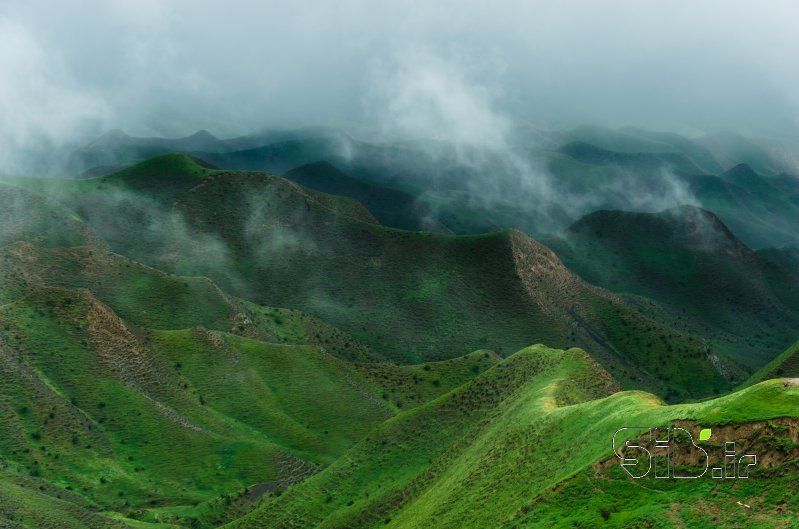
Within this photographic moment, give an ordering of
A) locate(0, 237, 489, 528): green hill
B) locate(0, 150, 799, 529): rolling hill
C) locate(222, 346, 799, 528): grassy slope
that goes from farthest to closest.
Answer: locate(0, 237, 489, 528): green hill
locate(222, 346, 799, 528): grassy slope
locate(0, 150, 799, 529): rolling hill

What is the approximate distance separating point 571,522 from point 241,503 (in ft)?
270

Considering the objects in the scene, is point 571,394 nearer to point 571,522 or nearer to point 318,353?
point 571,522

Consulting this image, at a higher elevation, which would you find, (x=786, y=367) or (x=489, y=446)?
(x=489, y=446)

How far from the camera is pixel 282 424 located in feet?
581

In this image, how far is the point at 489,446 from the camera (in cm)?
10769

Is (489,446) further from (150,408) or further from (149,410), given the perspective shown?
(150,408)

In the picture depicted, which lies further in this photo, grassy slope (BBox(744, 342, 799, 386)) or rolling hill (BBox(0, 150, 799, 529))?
grassy slope (BBox(744, 342, 799, 386))

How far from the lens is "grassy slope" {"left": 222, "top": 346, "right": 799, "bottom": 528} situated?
80062 mm

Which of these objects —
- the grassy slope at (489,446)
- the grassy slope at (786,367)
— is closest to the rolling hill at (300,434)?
the grassy slope at (489,446)

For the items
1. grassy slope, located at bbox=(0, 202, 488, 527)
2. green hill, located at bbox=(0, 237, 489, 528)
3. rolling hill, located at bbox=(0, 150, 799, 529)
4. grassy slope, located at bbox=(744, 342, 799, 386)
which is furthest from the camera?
grassy slope, located at bbox=(744, 342, 799, 386)

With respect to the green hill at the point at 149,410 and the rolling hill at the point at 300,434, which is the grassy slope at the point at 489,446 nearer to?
the rolling hill at the point at 300,434

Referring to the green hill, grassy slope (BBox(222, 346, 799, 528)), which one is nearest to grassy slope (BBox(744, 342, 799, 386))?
the green hill

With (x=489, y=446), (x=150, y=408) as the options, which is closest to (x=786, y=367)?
(x=489, y=446)

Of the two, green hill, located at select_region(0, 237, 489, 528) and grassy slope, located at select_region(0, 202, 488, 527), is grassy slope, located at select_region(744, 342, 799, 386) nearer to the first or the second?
green hill, located at select_region(0, 237, 489, 528)
